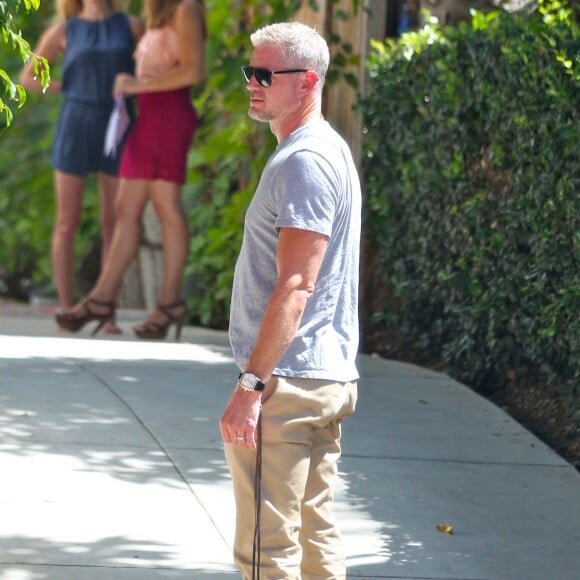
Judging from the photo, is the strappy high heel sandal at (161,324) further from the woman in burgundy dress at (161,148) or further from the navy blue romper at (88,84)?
the navy blue romper at (88,84)

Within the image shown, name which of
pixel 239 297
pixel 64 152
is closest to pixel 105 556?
pixel 239 297

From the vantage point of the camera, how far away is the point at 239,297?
148 inches

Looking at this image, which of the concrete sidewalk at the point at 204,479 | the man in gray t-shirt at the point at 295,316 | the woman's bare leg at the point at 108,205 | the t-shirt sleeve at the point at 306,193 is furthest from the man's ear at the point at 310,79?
the woman's bare leg at the point at 108,205

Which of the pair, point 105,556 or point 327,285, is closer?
point 327,285

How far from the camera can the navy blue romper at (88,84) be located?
8.80 meters

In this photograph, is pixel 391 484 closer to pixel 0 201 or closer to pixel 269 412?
pixel 269 412

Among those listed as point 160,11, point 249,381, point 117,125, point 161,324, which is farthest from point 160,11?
point 249,381

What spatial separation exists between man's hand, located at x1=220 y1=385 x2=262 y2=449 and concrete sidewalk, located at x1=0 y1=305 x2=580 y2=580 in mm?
1111

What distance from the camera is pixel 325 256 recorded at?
373cm

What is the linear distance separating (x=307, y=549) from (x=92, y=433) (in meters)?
2.33

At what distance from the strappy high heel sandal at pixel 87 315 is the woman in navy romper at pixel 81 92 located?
243 mm

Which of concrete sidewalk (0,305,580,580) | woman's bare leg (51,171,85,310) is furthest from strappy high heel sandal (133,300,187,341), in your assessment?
concrete sidewalk (0,305,580,580)

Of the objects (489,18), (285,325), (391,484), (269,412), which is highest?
(489,18)

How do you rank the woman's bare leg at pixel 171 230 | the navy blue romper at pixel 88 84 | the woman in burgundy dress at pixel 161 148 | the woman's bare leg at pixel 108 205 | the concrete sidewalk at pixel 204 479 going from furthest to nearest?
the woman's bare leg at pixel 108 205 < the navy blue romper at pixel 88 84 < the woman's bare leg at pixel 171 230 < the woman in burgundy dress at pixel 161 148 < the concrete sidewalk at pixel 204 479
